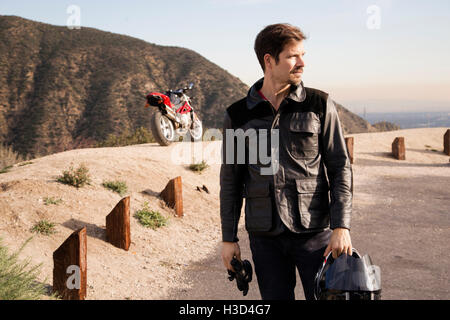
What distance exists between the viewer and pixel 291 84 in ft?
8.11

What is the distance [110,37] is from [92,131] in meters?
23.2

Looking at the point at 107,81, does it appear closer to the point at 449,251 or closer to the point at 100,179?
the point at 100,179

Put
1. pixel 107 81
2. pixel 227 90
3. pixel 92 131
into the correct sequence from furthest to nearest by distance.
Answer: pixel 227 90, pixel 107 81, pixel 92 131

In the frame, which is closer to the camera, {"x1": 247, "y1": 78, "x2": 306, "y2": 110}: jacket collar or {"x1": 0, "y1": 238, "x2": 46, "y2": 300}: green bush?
{"x1": 247, "y1": 78, "x2": 306, "y2": 110}: jacket collar

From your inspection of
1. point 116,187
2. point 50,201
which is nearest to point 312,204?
point 50,201

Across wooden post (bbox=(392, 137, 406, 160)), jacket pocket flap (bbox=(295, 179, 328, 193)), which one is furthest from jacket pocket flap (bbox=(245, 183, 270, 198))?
wooden post (bbox=(392, 137, 406, 160))

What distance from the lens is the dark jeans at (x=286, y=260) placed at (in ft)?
7.81

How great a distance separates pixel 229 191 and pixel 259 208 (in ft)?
0.76

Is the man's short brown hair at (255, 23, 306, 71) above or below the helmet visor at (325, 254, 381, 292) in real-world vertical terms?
above

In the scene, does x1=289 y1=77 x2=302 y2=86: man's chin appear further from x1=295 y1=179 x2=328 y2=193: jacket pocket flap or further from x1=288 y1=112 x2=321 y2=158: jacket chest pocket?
x1=295 y1=179 x2=328 y2=193: jacket pocket flap

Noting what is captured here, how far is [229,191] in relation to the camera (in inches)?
102

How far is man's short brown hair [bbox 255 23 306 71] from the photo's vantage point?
230cm

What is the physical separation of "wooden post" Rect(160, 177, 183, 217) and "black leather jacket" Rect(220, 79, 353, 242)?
5.30 meters

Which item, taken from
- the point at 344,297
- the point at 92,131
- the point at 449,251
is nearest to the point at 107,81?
the point at 92,131
